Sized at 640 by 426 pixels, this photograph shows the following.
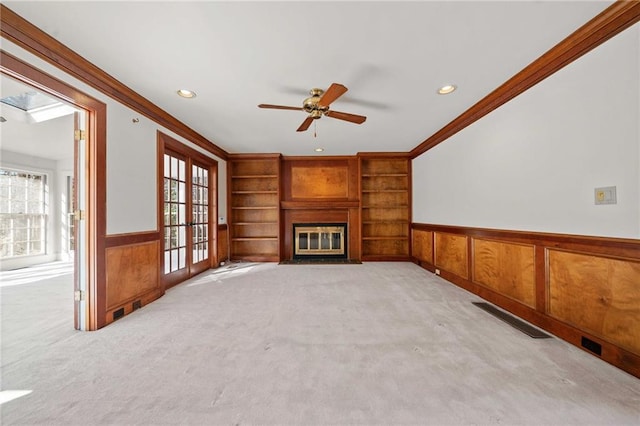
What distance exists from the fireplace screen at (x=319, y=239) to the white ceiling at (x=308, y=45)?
9.91 feet

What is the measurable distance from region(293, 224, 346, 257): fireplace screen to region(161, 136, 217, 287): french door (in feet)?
5.96

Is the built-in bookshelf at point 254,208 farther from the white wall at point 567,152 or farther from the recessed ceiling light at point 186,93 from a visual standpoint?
the white wall at point 567,152

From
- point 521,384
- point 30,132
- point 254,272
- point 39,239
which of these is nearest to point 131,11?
point 521,384

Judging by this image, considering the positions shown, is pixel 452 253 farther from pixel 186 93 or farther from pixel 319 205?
pixel 186 93

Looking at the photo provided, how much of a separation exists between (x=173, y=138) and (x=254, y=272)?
101 inches

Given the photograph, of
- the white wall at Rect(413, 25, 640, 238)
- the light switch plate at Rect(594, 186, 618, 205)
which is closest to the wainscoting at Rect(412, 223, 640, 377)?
the white wall at Rect(413, 25, 640, 238)

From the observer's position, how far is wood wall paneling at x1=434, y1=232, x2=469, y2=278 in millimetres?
3225

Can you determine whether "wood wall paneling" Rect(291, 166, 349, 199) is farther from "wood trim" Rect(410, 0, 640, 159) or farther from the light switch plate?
the light switch plate

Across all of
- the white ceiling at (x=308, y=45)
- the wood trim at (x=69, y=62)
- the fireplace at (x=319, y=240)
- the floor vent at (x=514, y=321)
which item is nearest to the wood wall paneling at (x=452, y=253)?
the floor vent at (x=514, y=321)

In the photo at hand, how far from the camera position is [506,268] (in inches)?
98.4

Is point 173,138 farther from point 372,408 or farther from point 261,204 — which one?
point 372,408

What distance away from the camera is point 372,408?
124 cm

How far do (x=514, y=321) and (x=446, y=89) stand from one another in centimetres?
246

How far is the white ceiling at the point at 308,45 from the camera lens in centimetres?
146
